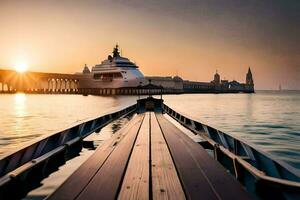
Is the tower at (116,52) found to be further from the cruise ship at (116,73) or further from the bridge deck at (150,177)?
the bridge deck at (150,177)

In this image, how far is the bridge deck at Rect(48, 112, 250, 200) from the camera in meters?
3.93

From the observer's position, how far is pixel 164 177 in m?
4.75

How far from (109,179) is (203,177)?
1.53m

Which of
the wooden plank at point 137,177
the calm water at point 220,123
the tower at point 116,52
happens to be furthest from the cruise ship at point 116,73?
the wooden plank at point 137,177

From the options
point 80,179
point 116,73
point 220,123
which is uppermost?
point 116,73

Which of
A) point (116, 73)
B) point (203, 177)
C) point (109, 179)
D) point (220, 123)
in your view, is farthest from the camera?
point (116, 73)

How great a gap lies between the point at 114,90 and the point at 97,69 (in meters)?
13.9

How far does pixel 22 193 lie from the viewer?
5.48 metres

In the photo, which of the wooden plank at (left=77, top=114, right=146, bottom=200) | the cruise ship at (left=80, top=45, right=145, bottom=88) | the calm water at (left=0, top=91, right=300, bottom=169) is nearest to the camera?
the wooden plank at (left=77, top=114, right=146, bottom=200)

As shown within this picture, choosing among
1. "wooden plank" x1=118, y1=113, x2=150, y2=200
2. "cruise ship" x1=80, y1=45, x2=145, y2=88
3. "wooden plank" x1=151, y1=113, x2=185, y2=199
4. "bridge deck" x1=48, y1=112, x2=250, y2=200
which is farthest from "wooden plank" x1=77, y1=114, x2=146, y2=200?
"cruise ship" x1=80, y1=45, x2=145, y2=88

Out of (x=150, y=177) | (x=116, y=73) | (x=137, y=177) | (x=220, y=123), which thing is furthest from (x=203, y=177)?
(x=116, y=73)

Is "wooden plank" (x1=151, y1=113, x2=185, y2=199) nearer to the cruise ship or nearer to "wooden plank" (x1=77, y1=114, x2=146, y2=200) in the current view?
"wooden plank" (x1=77, y1=114, x2=146, y2=200)

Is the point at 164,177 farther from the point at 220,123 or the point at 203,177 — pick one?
the point at 220,123

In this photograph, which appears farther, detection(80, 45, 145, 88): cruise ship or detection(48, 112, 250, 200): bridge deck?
detection(80, 45, 145, 88): cruise ship
